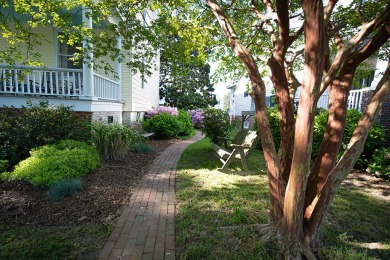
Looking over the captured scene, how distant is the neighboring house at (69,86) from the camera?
22.6ft

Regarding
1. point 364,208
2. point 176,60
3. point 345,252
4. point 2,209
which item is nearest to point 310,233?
point 345,252

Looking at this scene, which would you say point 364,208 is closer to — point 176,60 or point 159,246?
point 159,246

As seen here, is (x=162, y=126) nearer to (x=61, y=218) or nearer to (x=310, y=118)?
(x=61, y=218)

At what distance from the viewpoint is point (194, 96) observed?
86.0 ft

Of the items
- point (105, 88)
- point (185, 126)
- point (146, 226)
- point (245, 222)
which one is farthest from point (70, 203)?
point (185, 126)

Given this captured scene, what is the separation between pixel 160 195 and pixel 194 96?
22.5 metres

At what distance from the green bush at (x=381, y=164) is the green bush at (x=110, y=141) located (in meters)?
6.00

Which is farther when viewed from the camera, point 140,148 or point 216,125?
point 216,125

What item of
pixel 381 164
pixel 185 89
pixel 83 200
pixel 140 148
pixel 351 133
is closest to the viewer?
pixel 83 200

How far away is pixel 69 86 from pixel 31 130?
2.10 m

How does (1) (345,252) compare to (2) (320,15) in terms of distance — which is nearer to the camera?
(2) (320,15)

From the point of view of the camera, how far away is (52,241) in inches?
107

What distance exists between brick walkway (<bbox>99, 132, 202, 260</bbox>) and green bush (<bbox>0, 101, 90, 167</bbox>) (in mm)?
2578

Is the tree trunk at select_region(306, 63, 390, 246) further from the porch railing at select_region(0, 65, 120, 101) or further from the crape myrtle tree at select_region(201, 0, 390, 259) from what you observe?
the porch railing at select_region(0, 65, 120, 101)
